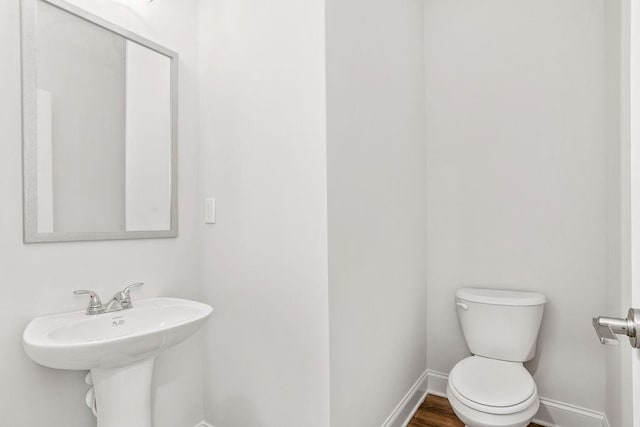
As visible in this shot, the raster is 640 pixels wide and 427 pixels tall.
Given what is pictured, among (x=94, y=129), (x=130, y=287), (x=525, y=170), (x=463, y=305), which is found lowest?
(x=463, y=305)

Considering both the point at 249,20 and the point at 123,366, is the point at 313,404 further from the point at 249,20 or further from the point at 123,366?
the point at 249,20

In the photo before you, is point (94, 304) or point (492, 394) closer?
point (94, 304)

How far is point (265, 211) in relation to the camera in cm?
148

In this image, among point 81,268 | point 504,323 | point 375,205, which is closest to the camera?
point 81,268

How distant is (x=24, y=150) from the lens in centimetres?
117

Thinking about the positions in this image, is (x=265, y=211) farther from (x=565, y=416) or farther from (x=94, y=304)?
(x=565, y=416)

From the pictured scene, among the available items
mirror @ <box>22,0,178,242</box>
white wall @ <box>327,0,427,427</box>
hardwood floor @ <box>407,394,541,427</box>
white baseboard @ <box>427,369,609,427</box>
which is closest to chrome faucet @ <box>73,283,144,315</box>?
mirror @ <box>22,0,178,242</box>

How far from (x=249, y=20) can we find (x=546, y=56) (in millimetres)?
1636

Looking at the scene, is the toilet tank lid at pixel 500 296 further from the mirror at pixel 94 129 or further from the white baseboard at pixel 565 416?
the mirror at pixel 94 129

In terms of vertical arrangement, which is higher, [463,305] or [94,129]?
[94,129]

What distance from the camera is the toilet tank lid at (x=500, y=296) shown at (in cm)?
174

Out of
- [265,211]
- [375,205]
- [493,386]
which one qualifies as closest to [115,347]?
[265,211]

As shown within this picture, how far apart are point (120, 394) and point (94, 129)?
1.04m

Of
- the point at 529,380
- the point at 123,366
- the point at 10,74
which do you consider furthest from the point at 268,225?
the point at 529,380
